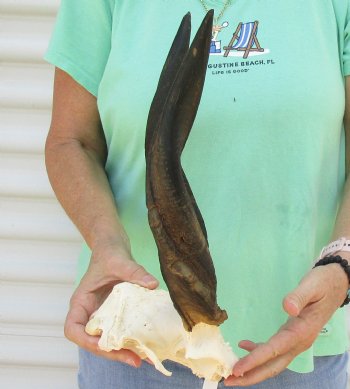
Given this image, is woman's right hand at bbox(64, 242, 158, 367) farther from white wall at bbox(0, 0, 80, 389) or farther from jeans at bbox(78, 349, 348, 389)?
white wall at bbox(0, 0, 80, 389)

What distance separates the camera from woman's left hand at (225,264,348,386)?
1006mm

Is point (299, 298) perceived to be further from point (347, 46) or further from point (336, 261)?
point (347, 46)

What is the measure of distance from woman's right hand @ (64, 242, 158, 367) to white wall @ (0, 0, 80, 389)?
3.01 ft

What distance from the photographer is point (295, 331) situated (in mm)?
1043

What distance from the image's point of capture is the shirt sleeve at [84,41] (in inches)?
53.6

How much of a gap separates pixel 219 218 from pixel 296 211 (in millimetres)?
140

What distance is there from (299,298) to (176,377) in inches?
15.4

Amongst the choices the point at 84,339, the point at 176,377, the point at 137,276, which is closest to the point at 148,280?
the point at 137,276

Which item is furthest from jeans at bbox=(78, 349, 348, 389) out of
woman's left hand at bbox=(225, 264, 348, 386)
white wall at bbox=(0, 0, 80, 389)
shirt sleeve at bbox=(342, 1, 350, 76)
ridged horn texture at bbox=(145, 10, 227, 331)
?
white wall at bbox=(0, 0, 80, 389)

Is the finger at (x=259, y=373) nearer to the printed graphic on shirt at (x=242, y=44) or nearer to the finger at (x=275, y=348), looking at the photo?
the finger at (x=275, y=348)

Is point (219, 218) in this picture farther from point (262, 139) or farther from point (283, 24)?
point (283, 24)

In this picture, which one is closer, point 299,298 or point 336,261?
point 299,298

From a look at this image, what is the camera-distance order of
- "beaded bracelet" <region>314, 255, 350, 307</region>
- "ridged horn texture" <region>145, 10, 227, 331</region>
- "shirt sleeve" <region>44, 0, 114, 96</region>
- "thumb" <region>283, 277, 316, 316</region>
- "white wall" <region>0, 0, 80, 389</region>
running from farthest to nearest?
"white wall" <region>0, 0, 80, 389</region> < "shirt sleeve" <region>44, 0, 114, 96</region> < "beaded bracelet" <region>314, 255, 350, 307</region> < "thumb" <region>283, 277, 316, 316</region> < "ridged horn texture" <region>145, 10, 227, 331</region>

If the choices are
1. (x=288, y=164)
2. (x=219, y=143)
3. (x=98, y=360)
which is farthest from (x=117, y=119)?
(x=98, y=360)
